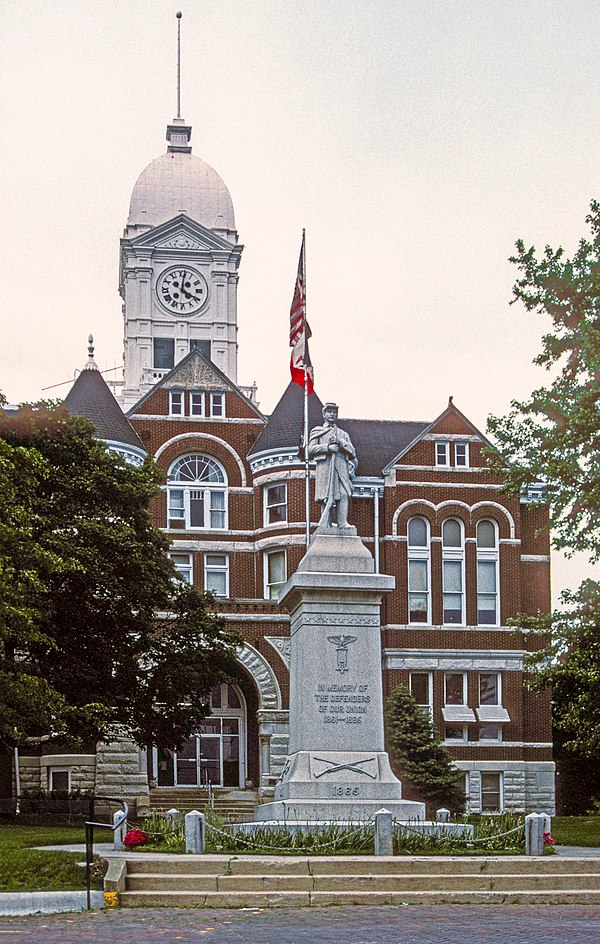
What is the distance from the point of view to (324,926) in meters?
15.9

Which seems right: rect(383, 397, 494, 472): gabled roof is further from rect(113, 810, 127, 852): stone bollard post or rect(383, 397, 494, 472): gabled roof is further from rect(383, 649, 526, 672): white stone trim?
rect(113, 810, 127, 852): stone bollard post

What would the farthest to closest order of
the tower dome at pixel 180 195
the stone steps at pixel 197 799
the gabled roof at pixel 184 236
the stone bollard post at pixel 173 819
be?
the tower dome at pixel 180 195 → the gabled roof at pixel 184 236 → the stone steps at pixel 197 799 → the stone bollard post at pixel 173 819

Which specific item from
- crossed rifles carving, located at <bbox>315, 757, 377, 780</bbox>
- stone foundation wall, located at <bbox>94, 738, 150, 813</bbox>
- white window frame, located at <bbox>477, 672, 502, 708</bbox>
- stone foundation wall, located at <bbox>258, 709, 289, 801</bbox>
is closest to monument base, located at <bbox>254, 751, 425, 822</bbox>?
crossed rifles carving, located at <bbox>315, 757, 377, 780</bbox>

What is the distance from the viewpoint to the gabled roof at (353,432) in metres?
58.8

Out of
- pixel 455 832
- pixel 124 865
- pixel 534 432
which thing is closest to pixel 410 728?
pixel 534 432

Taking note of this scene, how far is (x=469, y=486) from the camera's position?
58625mm

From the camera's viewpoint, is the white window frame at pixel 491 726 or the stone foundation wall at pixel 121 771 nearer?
the stone foundation wall at pixel 121 771

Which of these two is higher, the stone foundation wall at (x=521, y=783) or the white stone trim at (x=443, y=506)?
the white stone trim at (x=443, y=506)

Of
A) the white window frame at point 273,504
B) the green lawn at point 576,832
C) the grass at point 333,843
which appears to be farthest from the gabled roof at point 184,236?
the grass at point 333,843

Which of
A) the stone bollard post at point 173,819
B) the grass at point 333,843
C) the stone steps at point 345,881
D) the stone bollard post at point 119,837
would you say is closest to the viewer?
the stone steps at point 345,881

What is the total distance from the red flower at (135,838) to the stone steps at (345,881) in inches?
88.6

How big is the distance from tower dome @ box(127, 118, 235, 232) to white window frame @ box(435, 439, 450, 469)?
37.4 meters

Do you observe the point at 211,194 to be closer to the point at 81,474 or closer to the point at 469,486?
the point at 469,486

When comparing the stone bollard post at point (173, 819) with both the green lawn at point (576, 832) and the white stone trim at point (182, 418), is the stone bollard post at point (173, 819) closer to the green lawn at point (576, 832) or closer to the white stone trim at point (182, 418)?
the green lawn at point (576, 832)
